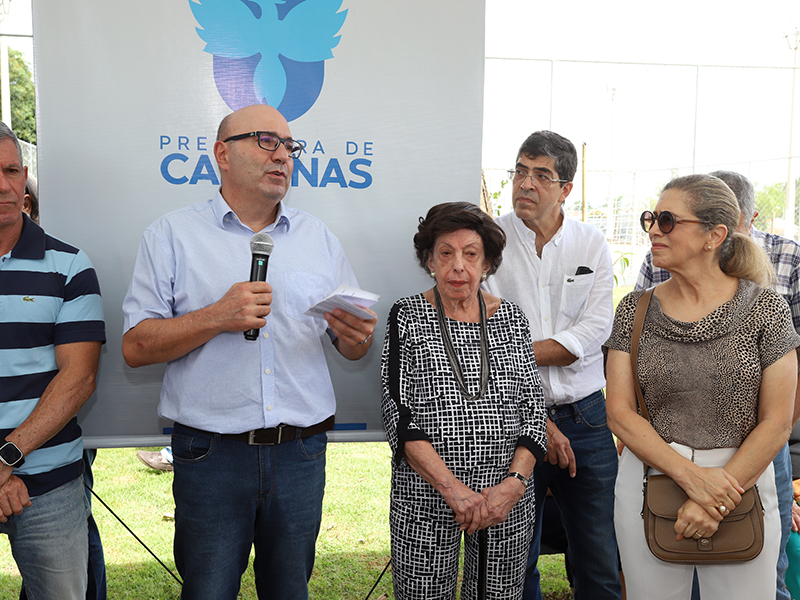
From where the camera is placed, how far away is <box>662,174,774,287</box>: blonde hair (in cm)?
206

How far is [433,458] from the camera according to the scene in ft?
6.77

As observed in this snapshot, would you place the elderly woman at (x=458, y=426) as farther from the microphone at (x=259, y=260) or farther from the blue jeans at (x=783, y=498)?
the blue jeans at (x=783, y=498)

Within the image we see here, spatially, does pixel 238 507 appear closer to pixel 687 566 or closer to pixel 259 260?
pixel 259 260

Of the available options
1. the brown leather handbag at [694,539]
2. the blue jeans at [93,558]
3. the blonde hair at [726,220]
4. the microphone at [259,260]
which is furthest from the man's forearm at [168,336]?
the blonde hair at [726,220]

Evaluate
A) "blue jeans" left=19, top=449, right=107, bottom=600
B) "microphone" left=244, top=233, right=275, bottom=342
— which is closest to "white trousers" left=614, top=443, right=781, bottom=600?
"microphone" left=244, top=233, right=275, bottom=342

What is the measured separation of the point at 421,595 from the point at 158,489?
364 centimetres

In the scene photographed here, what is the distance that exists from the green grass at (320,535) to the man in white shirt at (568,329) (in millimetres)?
1011

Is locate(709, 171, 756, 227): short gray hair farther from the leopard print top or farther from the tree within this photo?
the tree

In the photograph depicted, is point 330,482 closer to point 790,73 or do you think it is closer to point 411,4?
point 411,4

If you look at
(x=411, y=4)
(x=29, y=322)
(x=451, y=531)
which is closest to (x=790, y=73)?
(x=411, y=4)

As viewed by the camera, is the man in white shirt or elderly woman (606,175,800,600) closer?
elderly woman (606,175,800,600)

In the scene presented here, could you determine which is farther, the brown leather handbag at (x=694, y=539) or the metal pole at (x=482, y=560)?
the metal pole at (x=482, y=560)

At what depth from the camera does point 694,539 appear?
6.41 feet

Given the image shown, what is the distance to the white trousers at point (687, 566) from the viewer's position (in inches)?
77.2
